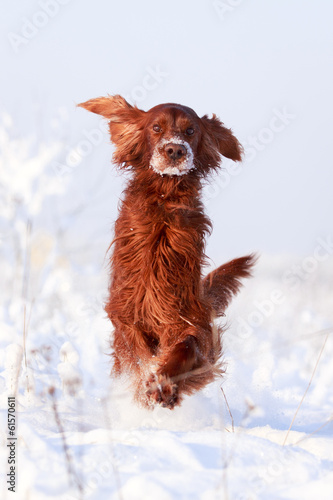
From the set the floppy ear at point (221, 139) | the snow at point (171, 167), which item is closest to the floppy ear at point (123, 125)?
the snow at point (171, 167)

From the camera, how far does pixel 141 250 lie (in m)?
3.55

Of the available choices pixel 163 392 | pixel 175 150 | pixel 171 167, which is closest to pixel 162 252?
pixel 171 167

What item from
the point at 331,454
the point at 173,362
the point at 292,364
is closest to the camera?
the point at 331,454

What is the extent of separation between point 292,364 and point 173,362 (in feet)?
7.72

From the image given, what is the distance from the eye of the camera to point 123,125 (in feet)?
12.5

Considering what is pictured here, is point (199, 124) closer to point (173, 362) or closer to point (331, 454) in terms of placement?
point (173, 362)

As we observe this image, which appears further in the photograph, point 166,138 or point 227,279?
point 227,279

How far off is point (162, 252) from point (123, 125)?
3.07 ft

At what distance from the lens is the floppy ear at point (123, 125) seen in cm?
364

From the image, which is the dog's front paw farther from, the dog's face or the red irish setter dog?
the dog's face

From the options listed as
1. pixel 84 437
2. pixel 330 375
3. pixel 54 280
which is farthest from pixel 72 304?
pixel 84 437

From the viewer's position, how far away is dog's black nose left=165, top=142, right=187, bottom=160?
3.20 m

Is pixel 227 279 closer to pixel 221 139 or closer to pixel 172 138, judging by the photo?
pixel 221 139

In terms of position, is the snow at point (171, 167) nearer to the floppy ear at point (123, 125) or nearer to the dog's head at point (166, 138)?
the dog's head at point (166, 138)
